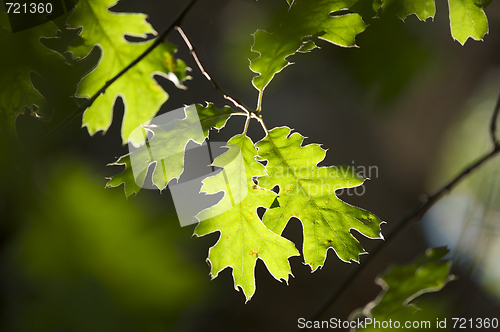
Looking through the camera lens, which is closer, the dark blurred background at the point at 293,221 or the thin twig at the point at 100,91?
the thin twig at the point at 100,91

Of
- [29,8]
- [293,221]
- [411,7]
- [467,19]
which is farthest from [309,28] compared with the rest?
[293,221]

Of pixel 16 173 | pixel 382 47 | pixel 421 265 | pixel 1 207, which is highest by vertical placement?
pixel 382 47

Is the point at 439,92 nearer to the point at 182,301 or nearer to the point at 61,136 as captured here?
the point at 182,301

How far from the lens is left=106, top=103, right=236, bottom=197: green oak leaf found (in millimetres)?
968

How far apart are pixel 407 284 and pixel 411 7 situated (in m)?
0.82

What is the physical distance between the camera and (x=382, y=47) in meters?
1.54

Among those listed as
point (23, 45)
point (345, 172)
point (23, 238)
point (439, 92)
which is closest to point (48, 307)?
point (23, 238)

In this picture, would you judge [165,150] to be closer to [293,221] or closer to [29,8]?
[29,8]

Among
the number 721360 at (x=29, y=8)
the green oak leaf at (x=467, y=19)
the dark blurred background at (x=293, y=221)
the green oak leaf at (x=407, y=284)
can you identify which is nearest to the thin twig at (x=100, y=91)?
the dark blurred background at (x=293, y=221)

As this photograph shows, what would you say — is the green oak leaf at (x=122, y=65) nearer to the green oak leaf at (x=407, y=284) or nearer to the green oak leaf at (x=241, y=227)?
the green oak leaf at (x=241, y=227)

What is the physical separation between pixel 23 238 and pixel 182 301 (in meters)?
0.99

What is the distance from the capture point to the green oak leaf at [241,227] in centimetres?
109

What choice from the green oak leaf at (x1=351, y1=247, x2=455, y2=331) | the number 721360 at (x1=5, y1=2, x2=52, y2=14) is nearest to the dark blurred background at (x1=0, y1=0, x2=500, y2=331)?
the green oak leaf at (x1=351, y1=247, x2=455, y2=331)

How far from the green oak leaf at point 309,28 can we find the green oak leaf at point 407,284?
690 mm
